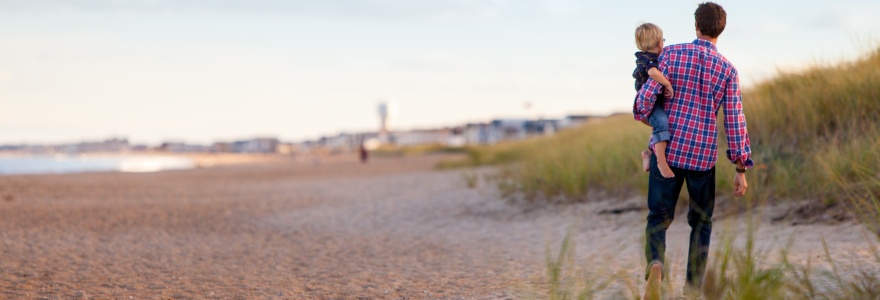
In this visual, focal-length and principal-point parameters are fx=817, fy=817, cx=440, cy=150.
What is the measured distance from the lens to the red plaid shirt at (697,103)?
410cm

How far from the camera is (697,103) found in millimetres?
4133

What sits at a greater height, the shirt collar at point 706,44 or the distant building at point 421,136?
the shirt collar at point 706,44

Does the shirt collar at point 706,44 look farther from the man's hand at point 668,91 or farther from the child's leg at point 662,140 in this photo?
the child's leg at point 662,140

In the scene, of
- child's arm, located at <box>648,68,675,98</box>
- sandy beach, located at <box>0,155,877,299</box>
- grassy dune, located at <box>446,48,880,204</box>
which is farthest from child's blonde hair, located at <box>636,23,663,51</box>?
grassy dune, located at <box>446,48,880,204</box>

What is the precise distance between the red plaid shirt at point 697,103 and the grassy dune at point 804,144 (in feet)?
10.5

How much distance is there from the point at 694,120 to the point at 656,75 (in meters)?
0.32

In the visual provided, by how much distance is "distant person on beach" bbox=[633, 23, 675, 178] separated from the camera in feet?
13.3

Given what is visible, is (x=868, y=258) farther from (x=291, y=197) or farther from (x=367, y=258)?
(x=291, y=197)

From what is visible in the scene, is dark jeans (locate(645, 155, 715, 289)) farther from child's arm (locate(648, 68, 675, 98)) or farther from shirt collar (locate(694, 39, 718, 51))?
shirt collar (locate(694, 39, 718, 51))

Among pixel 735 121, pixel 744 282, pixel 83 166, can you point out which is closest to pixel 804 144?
pixel 735 121

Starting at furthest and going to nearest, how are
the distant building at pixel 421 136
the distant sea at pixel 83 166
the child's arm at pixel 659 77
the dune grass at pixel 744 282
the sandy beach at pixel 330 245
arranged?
the distant building at pixel 421 136 < the distant sea at pixel 83 166 < the sandy beach at pixel 330 245 < the child's arm at pixel 659 77 < the dune grass at pixel 744 282

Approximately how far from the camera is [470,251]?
790 cm

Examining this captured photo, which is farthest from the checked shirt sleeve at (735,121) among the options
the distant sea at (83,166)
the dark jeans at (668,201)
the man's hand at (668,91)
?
the distant sea at (83,166)

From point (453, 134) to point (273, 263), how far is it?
133908mm
